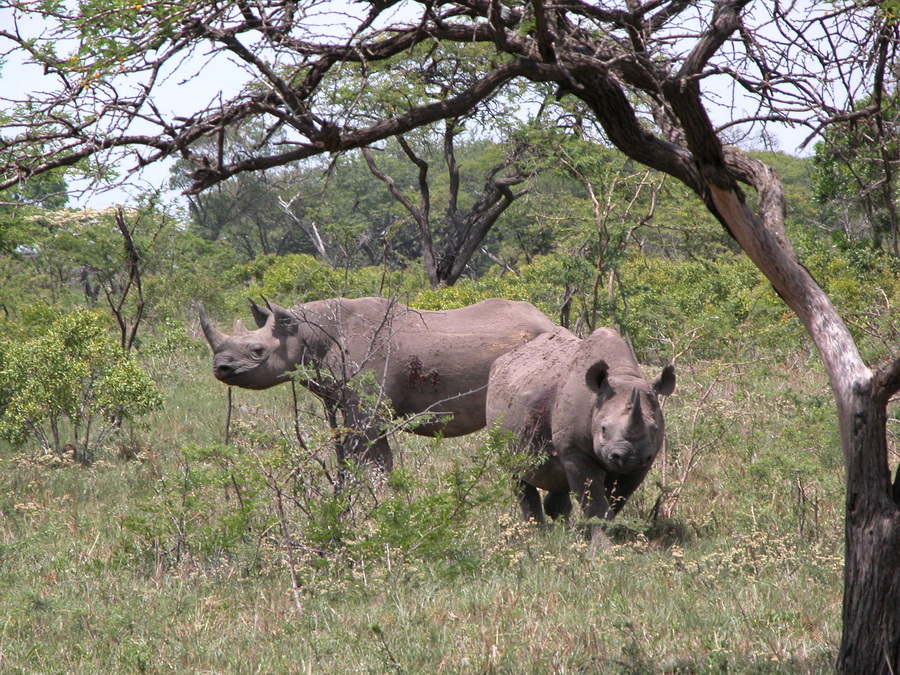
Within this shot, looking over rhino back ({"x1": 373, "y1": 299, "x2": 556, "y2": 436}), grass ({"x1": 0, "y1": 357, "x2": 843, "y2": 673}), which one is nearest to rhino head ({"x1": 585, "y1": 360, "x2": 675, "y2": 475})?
grass ({"x1": 0, "y1": 357, "x2": 843, "y2": 673})

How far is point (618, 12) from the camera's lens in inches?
204

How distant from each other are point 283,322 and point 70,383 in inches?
90.8

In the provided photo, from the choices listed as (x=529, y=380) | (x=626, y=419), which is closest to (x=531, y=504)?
(x=529, y=380)

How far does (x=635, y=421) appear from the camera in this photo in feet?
21.2

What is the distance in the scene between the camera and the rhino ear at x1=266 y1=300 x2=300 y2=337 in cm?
945

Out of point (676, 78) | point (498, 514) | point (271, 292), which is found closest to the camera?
point (676, 78)

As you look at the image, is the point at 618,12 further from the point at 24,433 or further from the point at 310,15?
the point at 24,433

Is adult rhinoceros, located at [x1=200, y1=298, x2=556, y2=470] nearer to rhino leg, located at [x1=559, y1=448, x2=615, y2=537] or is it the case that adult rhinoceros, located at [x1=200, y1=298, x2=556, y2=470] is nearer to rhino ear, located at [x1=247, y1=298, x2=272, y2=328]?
rhino ear, located at [x1=247, y1=298, x2=272, y2=328]

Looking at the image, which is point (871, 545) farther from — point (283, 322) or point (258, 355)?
point (258, 355)

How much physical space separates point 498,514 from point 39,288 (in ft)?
78.4

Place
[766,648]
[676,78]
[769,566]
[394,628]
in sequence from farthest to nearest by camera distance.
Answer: [769,566] → [394,628] → [766,648] → [676,78]

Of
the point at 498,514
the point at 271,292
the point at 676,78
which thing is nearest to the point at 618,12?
the point at 676,78

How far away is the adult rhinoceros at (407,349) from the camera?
923 centimetres

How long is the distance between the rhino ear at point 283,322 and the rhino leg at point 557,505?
115 inches
